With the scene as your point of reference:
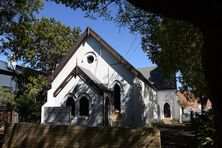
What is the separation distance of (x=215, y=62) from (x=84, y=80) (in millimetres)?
23848

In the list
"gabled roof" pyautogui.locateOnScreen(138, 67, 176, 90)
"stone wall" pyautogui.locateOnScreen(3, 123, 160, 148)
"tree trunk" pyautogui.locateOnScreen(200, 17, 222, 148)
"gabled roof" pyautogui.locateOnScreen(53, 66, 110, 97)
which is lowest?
"stone wall" pyautogui.locateOnScreen(3, 123, 160, 148)

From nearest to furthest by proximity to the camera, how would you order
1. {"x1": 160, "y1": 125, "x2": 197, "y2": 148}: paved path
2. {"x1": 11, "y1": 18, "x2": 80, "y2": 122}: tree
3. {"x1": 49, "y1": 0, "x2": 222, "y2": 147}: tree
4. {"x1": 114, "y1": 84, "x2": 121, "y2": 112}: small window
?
1. {"x1": 49, "y1": 0, "x2": 222, "y2": 147}: tree
2. {"x1": 160, "y1": 125, "x2": 197, "y2": 148}: paved path
3. {"x1": 114, "y1": 84, "x2": 121, "y2": 112}: small window
4. {"x1": 11, "y1": 18, "x2": 80, "y2": 122}: tree

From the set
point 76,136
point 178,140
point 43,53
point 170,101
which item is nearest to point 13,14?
point 76,136

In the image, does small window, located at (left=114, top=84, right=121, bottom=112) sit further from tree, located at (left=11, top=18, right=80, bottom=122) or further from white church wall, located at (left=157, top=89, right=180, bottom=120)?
white church wall, located at (left=157, top=89, right=180, bottom=120)

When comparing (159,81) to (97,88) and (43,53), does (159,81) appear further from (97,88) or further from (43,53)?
(97,88)

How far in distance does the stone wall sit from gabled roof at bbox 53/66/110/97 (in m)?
14.2

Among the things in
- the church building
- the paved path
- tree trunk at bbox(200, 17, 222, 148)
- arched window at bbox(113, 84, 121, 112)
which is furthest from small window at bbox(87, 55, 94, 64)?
tree trunk at bbox(200, 17, 222, 148)

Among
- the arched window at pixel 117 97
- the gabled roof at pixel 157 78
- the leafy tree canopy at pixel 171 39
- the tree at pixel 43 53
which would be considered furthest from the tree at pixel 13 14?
the gabled roof at pixel 157 78

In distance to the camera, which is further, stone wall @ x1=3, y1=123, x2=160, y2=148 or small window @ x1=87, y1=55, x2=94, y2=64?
small window @ x1=87, y1=55, x2=94, y2=64

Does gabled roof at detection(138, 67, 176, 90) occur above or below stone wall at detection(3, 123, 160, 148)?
above

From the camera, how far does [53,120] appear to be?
24.3m

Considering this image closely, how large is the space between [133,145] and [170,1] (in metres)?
7.69

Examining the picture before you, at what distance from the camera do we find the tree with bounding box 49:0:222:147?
416 cm

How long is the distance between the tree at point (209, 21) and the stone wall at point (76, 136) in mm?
6510
